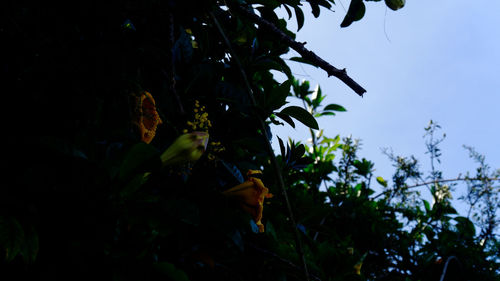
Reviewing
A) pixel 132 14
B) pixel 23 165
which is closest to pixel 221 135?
pixel 132 14

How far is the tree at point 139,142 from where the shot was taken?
0.58 m

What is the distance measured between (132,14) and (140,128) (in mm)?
315

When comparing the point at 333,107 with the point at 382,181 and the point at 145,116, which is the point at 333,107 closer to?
the point at 382,181

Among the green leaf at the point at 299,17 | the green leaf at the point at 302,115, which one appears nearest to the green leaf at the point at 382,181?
the green leaf at the point at 299,17

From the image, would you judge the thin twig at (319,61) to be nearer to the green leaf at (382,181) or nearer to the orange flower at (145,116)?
the orange flower at (145,116)

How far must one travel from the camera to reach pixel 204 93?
36.9 inches

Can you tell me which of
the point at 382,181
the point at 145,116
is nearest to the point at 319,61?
the point at 145,116

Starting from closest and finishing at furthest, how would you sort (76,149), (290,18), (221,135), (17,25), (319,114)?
(76,149) → (17,25) → (221,135) → (290,18) → (319,114)

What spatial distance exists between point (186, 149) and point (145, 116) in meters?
0.14

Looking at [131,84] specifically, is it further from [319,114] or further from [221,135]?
[319,114]

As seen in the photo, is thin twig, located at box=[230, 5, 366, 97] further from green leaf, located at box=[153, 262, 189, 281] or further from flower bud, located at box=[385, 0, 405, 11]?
green leaf, located at box=[153, 262, 189, 281]

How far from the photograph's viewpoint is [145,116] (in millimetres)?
756

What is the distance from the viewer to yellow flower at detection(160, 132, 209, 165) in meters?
0.68

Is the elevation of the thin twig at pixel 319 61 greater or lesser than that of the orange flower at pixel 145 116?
greater
